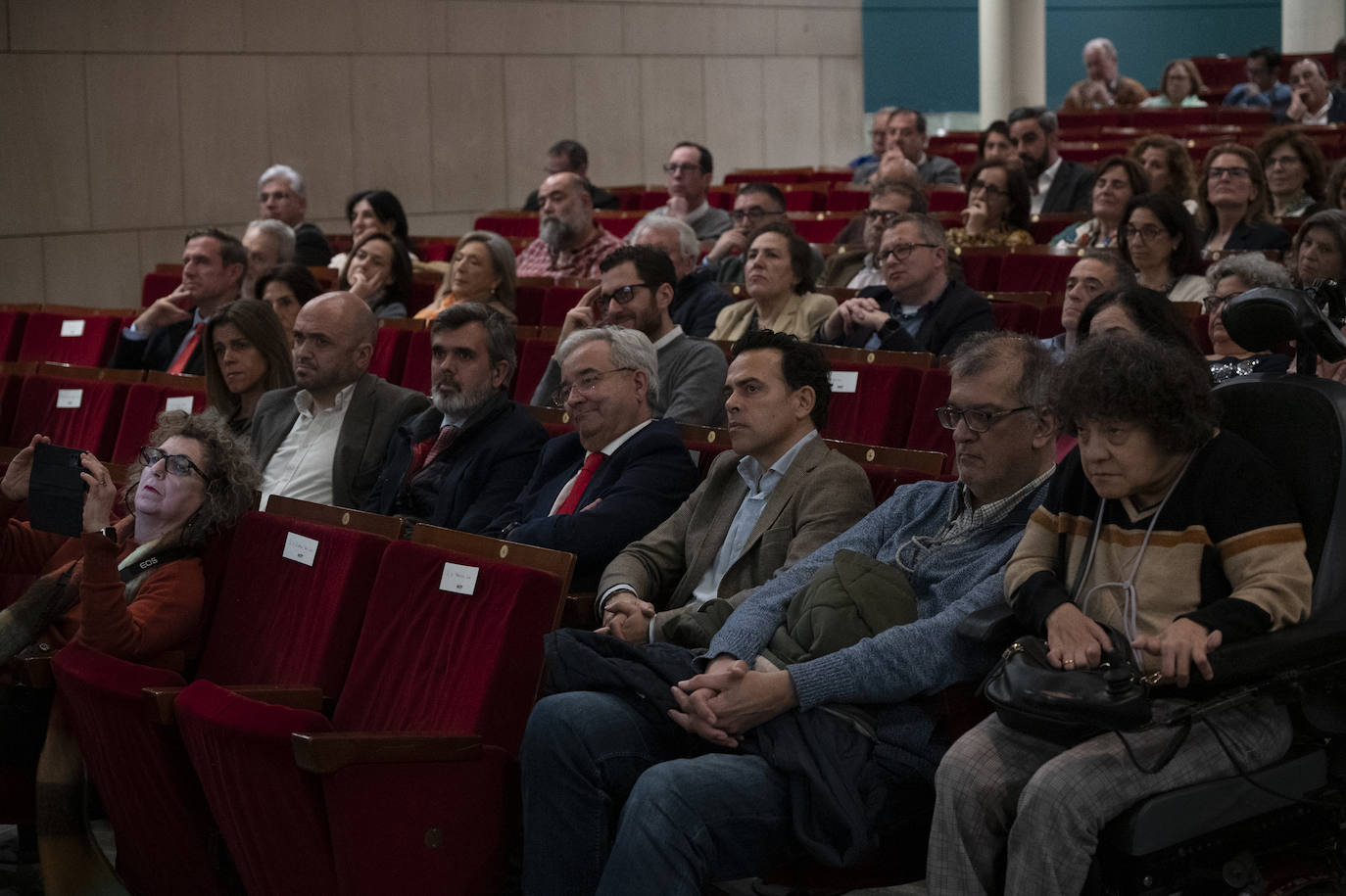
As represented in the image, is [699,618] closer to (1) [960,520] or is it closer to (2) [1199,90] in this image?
(1) [960,520]

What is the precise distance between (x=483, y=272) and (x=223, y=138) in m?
3.90

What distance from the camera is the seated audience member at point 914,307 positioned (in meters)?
3.93

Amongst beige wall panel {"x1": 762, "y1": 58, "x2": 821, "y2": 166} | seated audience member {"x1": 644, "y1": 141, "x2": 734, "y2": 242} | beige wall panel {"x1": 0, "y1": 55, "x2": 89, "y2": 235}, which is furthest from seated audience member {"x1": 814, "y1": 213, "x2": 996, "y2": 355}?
beige wall panel {"x1": 762, "y1": 58, "x2": 821, "y2": 166}

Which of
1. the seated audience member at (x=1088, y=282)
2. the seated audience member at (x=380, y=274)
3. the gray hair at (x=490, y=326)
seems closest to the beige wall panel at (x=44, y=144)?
the seated audience member at (x=380, y=274)

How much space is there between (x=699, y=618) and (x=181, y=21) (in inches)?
254

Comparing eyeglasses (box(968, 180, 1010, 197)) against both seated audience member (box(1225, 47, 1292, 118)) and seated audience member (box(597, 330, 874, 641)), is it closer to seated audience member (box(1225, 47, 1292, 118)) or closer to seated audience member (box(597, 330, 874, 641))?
seated audience member (box(597, 330, 874, 641))

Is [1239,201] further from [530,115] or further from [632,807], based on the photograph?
[530,115]

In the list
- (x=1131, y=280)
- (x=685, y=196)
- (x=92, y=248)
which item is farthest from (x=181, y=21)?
(x=1131, y=280)

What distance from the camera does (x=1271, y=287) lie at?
2.09 meters

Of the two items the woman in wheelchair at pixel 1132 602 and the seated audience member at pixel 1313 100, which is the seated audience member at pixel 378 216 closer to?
the woman in wheelchair at pixel 1132 602

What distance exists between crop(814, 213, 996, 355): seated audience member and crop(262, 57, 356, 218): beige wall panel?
509cm

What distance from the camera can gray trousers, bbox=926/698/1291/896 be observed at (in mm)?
1863

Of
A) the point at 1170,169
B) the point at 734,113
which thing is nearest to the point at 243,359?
the point at 1170,169

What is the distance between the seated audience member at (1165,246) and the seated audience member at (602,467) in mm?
1638
